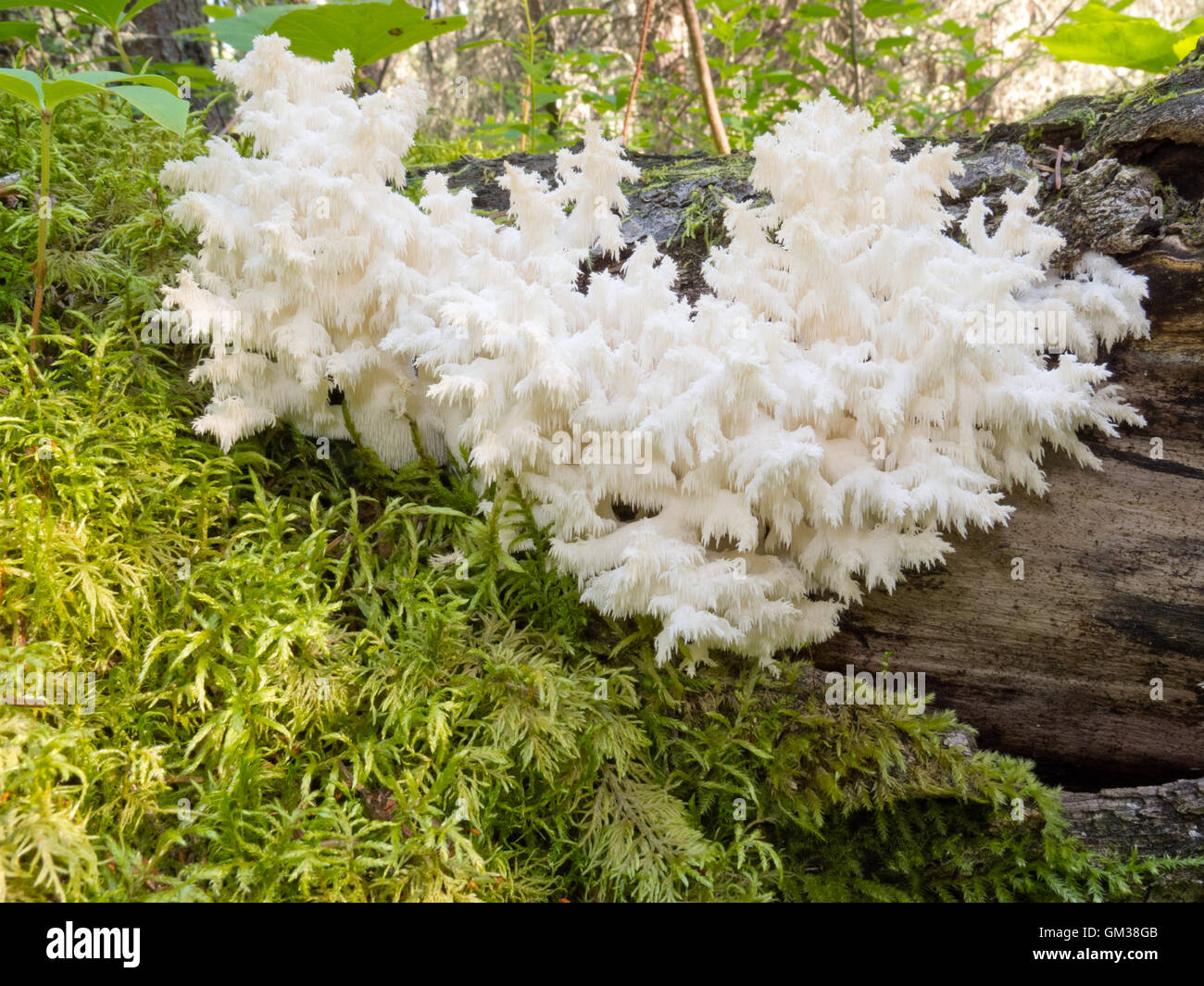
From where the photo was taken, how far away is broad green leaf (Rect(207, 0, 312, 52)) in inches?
135

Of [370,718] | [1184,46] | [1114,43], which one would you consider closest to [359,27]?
[370,718]

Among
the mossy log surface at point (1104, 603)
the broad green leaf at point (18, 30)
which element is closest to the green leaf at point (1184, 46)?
the mossy log surface at point (1104, 603)

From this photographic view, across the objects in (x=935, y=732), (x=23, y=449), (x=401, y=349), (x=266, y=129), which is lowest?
(x=935, y=732)

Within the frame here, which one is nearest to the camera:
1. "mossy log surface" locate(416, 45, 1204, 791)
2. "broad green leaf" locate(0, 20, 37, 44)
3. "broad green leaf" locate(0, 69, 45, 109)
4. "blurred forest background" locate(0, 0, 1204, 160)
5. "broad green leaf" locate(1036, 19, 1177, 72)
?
"broad green leaf" locate(0, 69, 45, 109)

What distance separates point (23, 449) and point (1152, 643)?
363 centimetres

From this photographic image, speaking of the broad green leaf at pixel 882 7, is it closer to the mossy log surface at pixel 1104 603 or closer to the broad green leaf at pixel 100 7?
the mossy log surface at pixel 1104 603

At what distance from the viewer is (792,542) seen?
7.96 ft

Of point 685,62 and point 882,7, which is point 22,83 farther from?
point 685,62

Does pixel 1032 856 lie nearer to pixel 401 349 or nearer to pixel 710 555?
pixel 710 555

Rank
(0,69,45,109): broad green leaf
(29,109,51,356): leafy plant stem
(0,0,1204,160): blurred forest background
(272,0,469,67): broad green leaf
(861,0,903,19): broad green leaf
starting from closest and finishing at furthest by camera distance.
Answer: (0,69,45,109): broad green leaf → (29,109,51,356): leafy plant stem → (272,0,469,67): broad green leaf → (861,0,903,19): broad green leaf → (0,0,1204,160): blurred forest background

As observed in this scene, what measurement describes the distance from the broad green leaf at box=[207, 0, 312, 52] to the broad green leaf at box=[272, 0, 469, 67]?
0.38 meters

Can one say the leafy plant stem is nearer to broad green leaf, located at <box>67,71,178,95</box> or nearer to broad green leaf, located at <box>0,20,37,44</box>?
broad green leaf, located at <box>67,71,178,95</box>

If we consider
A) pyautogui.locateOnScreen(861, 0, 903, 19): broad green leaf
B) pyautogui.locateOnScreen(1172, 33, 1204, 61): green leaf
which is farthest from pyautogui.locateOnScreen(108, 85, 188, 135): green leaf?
pyautogui.locateOnScreen(861, 0, 903, 19): broad green leaf
